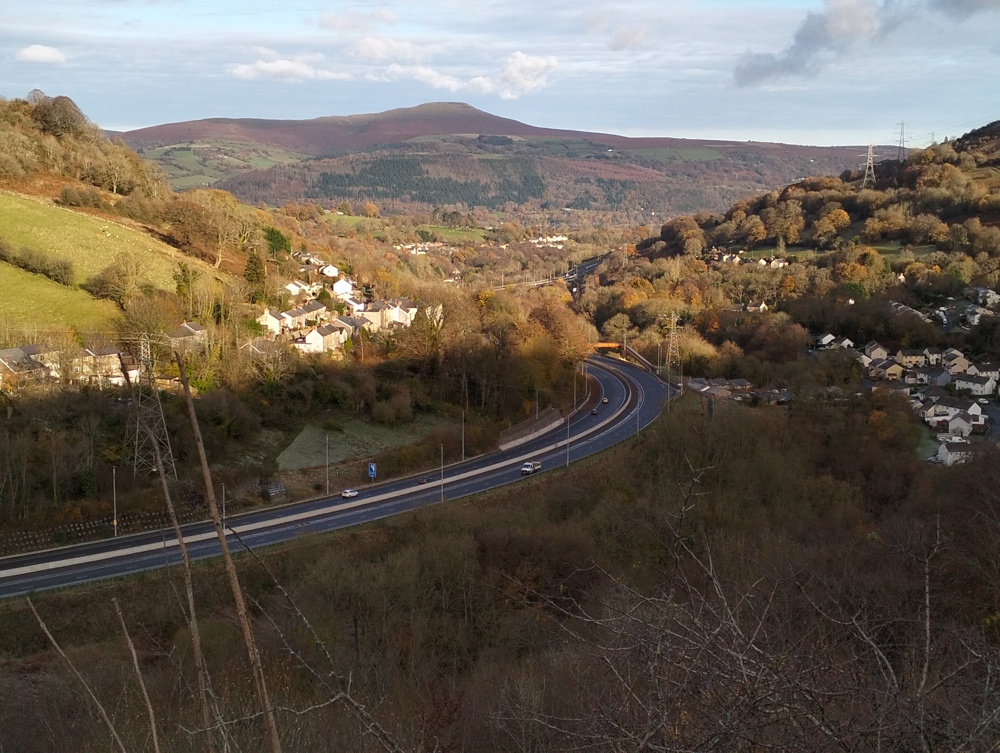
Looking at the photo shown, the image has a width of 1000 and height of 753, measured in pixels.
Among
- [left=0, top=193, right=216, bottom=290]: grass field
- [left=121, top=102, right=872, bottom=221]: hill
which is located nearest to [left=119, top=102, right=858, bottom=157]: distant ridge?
[left=121, top=102, right=872, bottom=221]: hill

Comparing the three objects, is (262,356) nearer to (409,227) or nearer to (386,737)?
(386,737)

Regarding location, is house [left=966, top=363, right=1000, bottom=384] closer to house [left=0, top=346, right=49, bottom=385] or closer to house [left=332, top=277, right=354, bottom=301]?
house [left=332, top=277, right=354, bottom=301]

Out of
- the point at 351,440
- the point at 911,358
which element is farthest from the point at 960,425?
the point at 351,440

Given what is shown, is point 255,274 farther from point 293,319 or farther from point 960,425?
point 960,425

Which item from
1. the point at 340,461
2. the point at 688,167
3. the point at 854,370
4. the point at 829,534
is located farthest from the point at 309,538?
the point at 688,167

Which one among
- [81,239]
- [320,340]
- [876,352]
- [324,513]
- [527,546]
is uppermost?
[81,239]
